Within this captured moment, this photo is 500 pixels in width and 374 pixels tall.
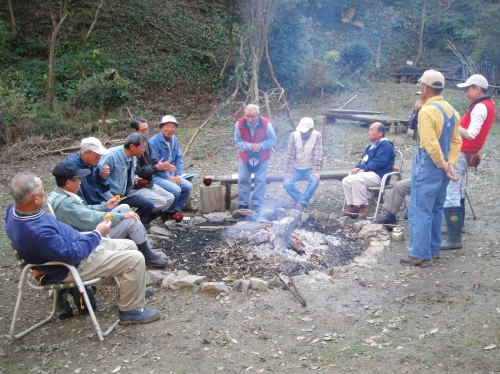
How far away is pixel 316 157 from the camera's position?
705 centimetres

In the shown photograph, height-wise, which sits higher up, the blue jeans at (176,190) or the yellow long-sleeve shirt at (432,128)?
the yellow long-sleeve shirt at (432,128)

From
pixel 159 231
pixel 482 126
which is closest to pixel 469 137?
pixel 482 126

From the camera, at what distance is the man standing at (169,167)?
6457 millimetres

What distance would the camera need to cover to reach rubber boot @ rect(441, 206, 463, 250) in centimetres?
537

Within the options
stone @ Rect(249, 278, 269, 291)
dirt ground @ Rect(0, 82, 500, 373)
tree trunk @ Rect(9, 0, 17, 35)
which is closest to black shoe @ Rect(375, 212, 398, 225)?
dirt ground @ Rect(0, 82, 500, 373)

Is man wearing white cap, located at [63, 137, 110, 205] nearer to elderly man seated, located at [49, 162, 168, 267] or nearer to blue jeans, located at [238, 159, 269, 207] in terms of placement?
elderly man seated, located at [49, 162, 168, 267]

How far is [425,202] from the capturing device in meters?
4.78

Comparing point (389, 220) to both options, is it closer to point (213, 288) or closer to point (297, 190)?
point (297, 190)

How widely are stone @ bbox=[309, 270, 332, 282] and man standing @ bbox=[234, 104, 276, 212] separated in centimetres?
228

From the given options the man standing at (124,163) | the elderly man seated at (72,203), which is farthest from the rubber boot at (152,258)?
the man standing at (124,163)

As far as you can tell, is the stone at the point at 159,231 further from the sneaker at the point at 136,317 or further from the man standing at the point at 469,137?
the man standing at the point at 469,137

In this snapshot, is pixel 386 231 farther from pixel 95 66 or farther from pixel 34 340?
pixel 95 66

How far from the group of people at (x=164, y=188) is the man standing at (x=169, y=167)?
1 cm

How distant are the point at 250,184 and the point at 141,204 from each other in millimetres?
1897
